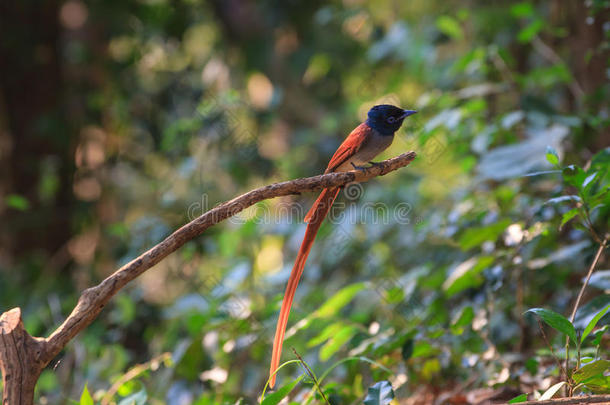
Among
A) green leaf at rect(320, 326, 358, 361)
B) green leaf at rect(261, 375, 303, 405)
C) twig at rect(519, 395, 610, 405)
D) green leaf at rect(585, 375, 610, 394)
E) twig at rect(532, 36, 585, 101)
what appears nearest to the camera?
twig at rect(519, 395, 610, 405)

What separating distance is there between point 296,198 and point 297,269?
2784 mm

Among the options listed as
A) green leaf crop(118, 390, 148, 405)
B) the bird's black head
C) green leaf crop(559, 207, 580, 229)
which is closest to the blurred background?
green leaf crop(118, 390, 148, 405)

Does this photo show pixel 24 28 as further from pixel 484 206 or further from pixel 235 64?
pixel 484 206

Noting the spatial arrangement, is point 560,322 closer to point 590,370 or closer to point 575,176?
point 590,370

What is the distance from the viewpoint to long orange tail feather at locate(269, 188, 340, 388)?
1.60 meters

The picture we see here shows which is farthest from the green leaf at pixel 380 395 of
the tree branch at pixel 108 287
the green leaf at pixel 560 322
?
the tree branch at pixel 108 287

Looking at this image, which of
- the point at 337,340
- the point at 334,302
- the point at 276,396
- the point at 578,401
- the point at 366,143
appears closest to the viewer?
the point at 578,401

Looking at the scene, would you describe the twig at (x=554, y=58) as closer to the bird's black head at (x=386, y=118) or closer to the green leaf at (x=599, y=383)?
the bird's black head at (x=386, y=118)

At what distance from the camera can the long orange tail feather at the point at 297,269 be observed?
1596 mm

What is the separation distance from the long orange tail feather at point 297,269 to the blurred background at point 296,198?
1.03 ft

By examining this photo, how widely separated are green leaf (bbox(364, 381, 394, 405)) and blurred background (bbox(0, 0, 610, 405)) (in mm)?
296

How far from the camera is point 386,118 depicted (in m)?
1.80

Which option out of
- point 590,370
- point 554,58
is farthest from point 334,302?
point 554,58

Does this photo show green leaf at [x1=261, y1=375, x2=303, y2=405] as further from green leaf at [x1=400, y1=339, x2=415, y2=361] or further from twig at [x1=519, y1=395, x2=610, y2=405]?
twig at [x1=519, y1=395, x2=610, y2=405]
